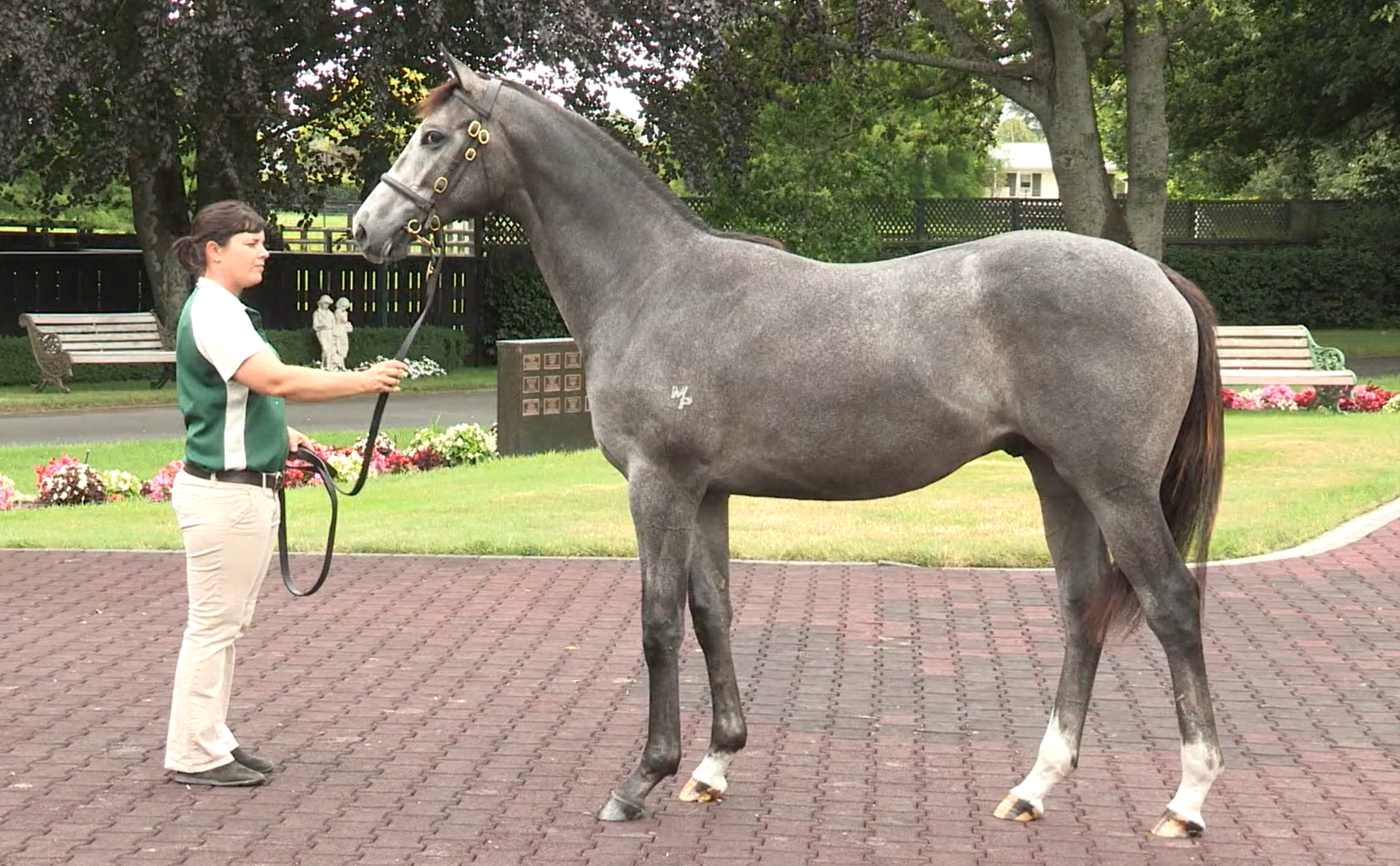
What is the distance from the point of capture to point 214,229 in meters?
6.00

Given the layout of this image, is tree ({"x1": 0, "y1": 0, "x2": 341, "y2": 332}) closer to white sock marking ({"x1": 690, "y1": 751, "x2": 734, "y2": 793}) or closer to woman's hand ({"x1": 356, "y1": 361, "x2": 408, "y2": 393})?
woman's hand ({"x1": 356, "y1": 361, "x2": 408, "y2": 393})

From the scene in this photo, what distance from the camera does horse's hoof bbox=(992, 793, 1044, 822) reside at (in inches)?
219

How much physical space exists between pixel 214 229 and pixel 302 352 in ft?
64.9

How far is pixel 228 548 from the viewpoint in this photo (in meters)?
5.91

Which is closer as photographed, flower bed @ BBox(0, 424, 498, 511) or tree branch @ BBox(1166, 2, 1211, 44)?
flower bed @ BBox(0, 424, 498, 511)

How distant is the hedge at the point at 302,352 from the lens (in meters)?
23.8

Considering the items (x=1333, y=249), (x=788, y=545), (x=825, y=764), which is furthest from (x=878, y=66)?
(x=825, y=764)

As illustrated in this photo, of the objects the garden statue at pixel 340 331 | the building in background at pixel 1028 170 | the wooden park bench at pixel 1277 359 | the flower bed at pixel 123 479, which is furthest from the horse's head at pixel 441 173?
the building in background at pixel 1028 170

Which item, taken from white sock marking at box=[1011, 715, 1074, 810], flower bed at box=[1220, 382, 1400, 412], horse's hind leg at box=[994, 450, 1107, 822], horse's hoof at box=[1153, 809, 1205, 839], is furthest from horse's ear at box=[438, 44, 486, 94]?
flower bed at box=[1220, 382, 1400, 412]

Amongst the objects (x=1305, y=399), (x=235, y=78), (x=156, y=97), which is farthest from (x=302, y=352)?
(x=1305, y=399)

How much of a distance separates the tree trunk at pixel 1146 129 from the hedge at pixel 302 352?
32.9 ft

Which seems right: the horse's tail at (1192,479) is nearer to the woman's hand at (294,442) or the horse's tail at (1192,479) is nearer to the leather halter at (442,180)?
the leather halter at (442,180)

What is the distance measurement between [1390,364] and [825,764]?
23.4 metres

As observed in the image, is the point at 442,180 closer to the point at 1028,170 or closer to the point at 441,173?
the point at 441,173
